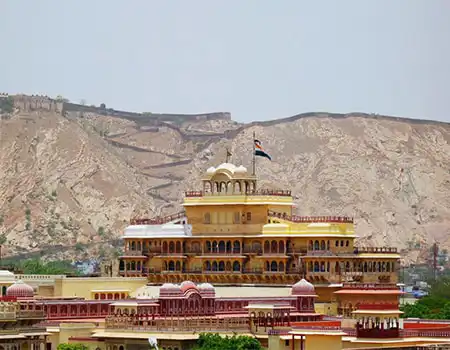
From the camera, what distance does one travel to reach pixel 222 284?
331 feet

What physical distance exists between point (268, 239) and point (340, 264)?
4165 mm

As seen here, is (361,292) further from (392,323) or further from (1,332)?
(1,332)

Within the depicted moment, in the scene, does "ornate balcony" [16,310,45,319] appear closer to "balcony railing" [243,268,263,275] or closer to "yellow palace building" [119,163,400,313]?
"yellow palace building" [119,163,400,313]

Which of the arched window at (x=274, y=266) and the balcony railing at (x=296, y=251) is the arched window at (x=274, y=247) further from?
the balcony railing at (x=296, y=251)

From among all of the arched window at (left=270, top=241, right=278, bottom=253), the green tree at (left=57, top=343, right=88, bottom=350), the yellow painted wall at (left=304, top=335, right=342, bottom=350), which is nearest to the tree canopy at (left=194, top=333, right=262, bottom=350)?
the yellow painted wall at (left=304, top=335, right=342, bottom=350)

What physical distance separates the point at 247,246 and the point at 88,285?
328 inches

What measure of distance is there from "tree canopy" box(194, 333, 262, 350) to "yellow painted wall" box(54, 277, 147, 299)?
18486 millimetres

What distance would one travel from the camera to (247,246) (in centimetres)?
10112

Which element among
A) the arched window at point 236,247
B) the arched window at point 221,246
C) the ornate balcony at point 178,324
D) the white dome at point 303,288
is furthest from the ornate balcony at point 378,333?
the arched window at point 221,246

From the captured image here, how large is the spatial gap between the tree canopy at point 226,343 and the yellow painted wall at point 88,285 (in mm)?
18486

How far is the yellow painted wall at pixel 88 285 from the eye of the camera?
3856 inches

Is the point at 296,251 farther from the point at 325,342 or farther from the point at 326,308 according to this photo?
the point at 325,342

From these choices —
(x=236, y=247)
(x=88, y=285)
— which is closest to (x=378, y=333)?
(x=236, y=247)

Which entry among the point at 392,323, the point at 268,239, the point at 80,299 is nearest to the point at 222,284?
the point at 268,239
